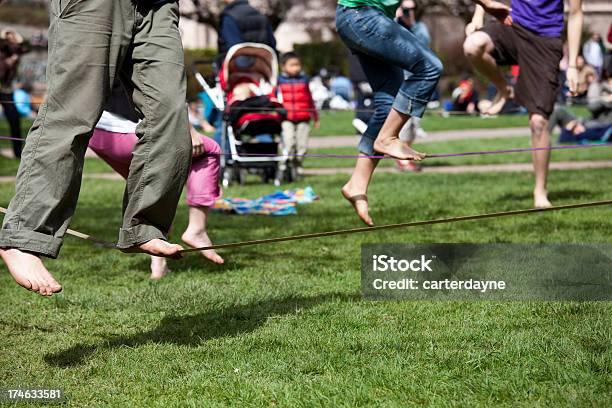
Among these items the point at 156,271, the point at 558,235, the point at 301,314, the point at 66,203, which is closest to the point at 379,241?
the point at 558,235

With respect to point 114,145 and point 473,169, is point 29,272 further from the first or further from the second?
point 473,169

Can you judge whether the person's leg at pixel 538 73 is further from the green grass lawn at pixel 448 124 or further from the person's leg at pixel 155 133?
the green grass lawn at pixel 448 124

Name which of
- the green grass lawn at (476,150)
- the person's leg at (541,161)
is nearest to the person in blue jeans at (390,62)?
the person's leg at (541,161)

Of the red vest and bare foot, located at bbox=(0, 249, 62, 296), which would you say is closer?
bare foot, located at bbox=(0, 249, 62, 296)

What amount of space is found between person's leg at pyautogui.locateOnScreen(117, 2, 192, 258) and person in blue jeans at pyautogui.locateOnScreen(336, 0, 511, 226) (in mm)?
1705

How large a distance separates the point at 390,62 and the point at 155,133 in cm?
205

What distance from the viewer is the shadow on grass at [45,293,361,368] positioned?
4184 millimetres

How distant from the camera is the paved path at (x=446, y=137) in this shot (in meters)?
17.8

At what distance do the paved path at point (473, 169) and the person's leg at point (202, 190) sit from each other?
670 centimetres

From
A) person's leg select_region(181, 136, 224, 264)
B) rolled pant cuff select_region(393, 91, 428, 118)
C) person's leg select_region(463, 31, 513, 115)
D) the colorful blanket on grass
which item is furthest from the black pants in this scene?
rolled pant cuff select_region(393, 91, 428, 118)

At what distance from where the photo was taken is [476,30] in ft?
25.6

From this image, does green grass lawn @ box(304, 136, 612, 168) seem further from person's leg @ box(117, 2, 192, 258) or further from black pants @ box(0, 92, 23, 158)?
person's leg @ box(117, 2, 192, 258)

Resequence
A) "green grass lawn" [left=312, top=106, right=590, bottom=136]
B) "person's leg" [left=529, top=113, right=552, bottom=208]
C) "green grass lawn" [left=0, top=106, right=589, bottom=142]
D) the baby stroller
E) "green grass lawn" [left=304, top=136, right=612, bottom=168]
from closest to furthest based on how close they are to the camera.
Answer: "person's leg" [left=529, top=113, right=552, bottom=208]
the baby stroller
"green grass lawn" [left=304, top=136, right=612, bottom=168]
"green grass lawn" [left=0, top=106, right=589, bottom=142]
"green grass lawn" [left=312, top=106, right=590, bottom=136]

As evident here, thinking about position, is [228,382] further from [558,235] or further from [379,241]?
[558,235]
